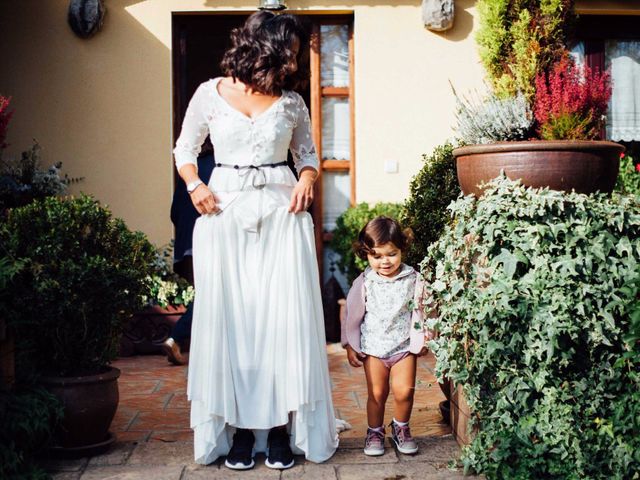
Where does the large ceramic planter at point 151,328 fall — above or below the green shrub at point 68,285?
below

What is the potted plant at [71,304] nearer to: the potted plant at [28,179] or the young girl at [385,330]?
the young girl at [385,330]

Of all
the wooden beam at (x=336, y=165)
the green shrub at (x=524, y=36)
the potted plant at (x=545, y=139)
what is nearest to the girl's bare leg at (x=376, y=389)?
the potted plant at (x=545, y=139)

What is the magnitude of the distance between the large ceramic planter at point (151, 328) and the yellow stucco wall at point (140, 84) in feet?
2.56

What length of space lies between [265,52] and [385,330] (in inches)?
52.4

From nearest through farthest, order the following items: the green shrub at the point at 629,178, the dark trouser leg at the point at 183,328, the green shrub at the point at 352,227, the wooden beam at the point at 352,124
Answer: the dark trouser leg at the point at 183,328 < the green shrub at the point at 629,178 < the green shrub at the point at 352,227 < the wooden beam at the point at 352,124

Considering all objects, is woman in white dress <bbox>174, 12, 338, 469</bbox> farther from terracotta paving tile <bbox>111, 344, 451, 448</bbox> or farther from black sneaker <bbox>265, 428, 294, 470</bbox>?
terracotta paving tile <bbox>111, 344, 451, 448</bbox>

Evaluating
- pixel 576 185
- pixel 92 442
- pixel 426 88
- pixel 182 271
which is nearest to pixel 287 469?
pixel 92 442

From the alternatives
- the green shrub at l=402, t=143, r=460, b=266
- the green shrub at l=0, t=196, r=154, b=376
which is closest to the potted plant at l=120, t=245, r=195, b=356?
the green shrub at l=402, t=143, r=460, b=266

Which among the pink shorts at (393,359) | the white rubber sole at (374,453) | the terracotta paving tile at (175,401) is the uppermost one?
the pink shorts at (393,359)

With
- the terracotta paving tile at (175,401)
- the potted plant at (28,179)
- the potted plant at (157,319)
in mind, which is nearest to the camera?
the terracotta paving tile at (175,401)

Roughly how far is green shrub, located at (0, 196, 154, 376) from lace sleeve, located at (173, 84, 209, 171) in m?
0.50

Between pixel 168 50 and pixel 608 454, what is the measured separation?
5.43m

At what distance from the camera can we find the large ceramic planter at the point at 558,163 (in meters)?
3.31

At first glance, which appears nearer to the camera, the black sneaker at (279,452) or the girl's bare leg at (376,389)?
the black sneaker at (279,452)
